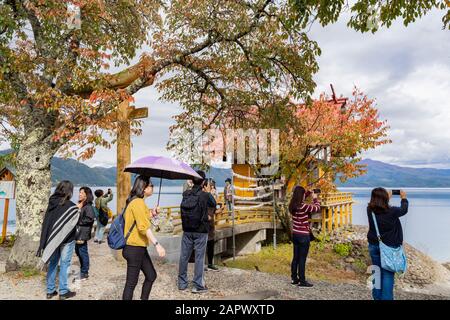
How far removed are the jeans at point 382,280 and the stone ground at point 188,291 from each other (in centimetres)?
165

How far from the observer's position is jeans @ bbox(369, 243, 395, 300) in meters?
5.04

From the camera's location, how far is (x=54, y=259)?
5684mm

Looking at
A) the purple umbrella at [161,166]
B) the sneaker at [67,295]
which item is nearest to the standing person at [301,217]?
the purple umbrella at [161,166]

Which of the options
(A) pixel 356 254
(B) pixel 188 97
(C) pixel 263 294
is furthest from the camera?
(A) pixel 356 254

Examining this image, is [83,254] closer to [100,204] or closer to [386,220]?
[100,204]

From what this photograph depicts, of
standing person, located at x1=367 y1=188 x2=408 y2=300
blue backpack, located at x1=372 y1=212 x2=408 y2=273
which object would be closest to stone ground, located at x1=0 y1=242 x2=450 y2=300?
standing person, located at x1=367 y1=188 x2=408 y2=300

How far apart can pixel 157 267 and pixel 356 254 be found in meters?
13.7

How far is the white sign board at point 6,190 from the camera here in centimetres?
1140

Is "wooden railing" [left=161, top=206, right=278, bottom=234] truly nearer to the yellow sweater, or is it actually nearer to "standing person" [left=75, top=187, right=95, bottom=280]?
"standing person" [left=75, top=187, right=95, bottom=280]

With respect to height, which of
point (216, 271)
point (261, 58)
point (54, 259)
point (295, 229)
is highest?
point (261, 58)

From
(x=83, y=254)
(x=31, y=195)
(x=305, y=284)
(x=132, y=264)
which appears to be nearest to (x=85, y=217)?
(x=83, y=254)
